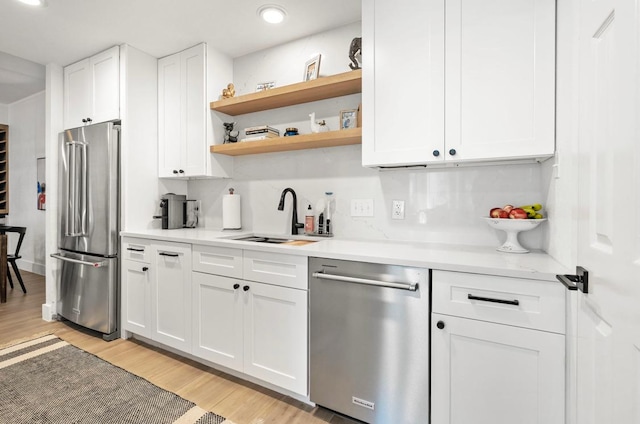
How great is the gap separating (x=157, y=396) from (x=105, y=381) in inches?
17.3

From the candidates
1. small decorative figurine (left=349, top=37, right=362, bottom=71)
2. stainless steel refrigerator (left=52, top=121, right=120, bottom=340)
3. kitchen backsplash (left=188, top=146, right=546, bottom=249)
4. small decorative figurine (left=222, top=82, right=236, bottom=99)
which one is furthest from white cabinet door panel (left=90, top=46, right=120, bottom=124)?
small decorative figurine (left=349, top=37, right=362, bottom=71)

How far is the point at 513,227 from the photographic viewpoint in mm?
1604

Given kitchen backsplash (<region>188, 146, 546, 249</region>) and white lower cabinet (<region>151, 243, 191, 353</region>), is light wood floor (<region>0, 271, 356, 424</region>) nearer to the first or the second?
white lower cabinet (<region>151, 243, 191, 353</region>)

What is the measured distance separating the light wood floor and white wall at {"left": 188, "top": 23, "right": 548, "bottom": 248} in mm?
1127

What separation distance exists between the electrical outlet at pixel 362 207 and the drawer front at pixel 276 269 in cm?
70

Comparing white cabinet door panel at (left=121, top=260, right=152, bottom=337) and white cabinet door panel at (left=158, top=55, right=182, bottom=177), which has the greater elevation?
white cabinet door panel at (left=158, top=55, right=182, bottom=177)

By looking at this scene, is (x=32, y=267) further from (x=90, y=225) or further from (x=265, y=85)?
(x=265, y=85)

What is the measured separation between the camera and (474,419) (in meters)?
1.33

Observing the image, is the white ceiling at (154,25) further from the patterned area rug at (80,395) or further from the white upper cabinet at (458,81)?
the patterned area rug at (80,395)

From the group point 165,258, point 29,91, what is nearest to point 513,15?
point 165,258

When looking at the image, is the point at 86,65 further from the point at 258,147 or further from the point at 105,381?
the point at 105,381

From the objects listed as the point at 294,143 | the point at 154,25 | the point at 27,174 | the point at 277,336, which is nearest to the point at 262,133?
the point at 294,143

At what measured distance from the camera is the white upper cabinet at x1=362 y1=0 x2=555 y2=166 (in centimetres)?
147

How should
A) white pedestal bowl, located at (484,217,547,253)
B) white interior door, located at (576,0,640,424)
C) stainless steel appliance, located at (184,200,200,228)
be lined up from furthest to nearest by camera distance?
stainless steel appliance, located at (184,200,200,228) → white pedestal bowl, located at (484,217,547,253) → white interior door, located at (576,0,640,424)
